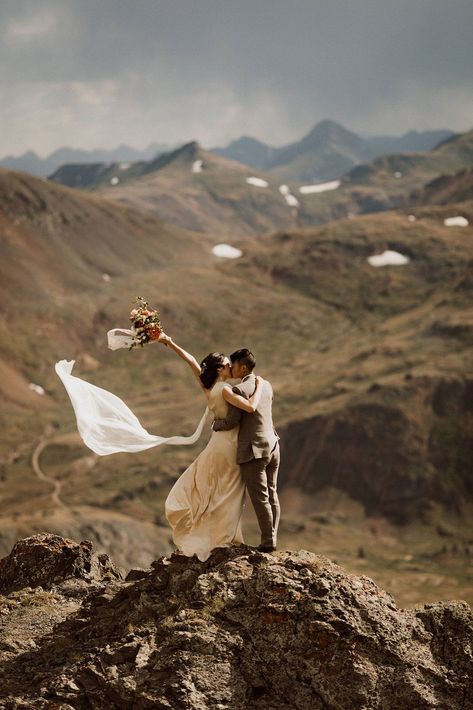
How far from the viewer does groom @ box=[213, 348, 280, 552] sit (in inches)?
554

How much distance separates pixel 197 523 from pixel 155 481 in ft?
249

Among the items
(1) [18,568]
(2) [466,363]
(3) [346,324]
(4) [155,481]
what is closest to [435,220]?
(3) [346,324]

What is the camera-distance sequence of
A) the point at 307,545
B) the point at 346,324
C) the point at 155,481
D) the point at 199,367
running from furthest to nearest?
the point at 346,324
the point at 155,481
the point at 307,545
the point at 199,367

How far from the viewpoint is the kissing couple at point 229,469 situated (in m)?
14.1

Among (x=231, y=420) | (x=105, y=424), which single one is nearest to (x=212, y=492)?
(x=231, y=420)

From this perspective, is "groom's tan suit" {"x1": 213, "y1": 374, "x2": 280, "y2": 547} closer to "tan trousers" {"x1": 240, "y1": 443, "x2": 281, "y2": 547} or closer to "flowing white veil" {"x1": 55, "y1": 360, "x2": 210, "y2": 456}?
"tan trousers" {"x1": 240, "y1": 443, "x2": 281, "y2": 547}

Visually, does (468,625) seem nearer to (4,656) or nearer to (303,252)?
(4,656)

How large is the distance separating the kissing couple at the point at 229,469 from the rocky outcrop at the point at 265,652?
53 cm

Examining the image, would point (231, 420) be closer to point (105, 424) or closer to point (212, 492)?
point (212, 492)

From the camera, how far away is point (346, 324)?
5837 inches

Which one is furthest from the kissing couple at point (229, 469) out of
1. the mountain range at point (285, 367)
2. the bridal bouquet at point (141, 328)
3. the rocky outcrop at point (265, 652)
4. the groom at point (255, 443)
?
the mountain range at point (285, 367)

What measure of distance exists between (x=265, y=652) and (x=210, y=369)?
417 centimetres

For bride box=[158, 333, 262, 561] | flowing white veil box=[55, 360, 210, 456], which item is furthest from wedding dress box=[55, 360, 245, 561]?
flowing white veil box=[55, 360, 210, 456]

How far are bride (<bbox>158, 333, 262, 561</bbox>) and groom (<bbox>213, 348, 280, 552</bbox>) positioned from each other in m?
0.15
